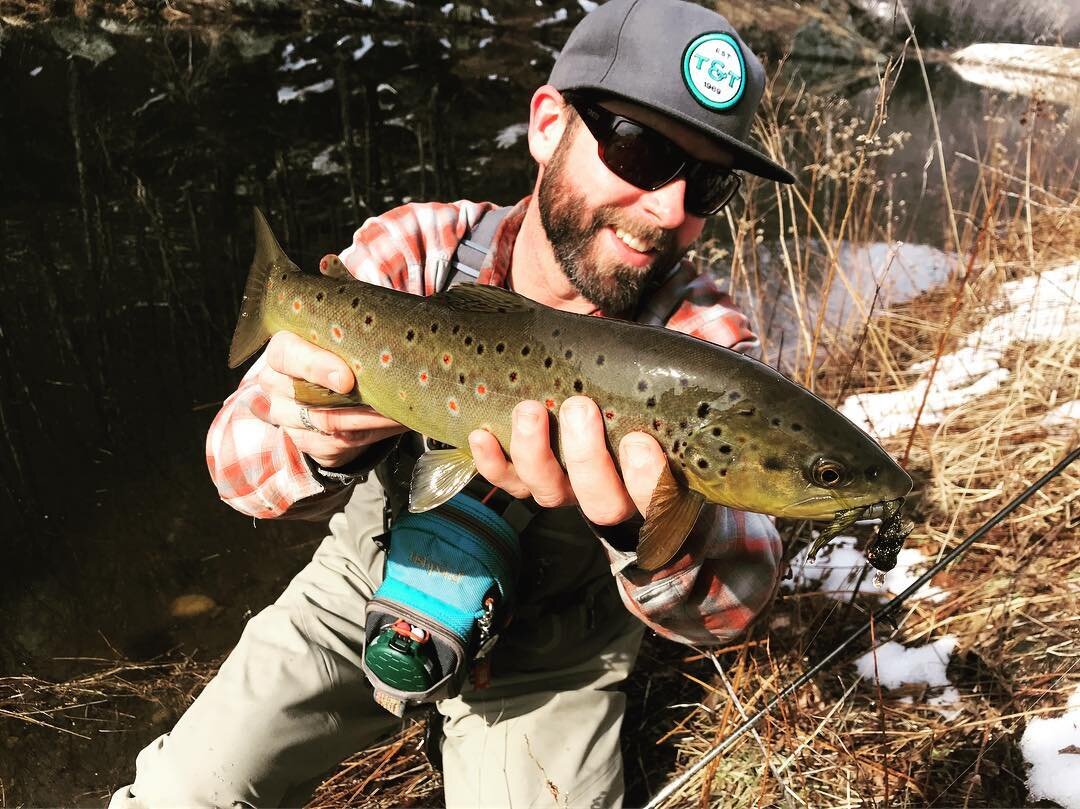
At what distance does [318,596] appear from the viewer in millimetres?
2518


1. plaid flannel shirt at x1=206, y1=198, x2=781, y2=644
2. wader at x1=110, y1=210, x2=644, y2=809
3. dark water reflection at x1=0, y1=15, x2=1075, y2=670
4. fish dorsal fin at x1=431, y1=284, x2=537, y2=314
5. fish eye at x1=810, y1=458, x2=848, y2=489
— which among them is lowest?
dark water reflection at x1=0, y1=15, x2=1075, y2=670

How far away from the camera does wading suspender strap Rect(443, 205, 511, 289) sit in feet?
8.04

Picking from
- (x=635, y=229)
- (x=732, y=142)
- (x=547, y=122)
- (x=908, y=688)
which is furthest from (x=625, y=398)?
(x=908, y=688)

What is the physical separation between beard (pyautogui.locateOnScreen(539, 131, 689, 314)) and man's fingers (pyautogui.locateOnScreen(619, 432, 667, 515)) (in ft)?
2.98

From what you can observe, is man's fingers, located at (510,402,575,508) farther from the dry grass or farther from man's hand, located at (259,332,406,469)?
the dry grass

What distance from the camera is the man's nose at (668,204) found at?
89.7 inches

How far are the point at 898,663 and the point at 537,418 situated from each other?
6.09 feet

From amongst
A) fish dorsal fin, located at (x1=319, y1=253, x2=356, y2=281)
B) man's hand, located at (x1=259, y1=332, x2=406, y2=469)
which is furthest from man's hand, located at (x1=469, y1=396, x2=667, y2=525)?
fish dorsal fin, located at (x1=319, y1=253, x2=356, y2=281)

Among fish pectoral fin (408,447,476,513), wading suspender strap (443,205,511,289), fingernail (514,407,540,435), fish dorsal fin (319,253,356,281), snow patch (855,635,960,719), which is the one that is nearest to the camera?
fingernail (514,407,540,435)

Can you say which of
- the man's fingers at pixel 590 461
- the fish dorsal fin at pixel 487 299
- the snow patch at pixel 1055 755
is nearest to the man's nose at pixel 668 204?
the fish dorsal fin at pixel 487 299

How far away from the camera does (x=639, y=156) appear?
226 centimetres

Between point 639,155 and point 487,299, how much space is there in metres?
0.82

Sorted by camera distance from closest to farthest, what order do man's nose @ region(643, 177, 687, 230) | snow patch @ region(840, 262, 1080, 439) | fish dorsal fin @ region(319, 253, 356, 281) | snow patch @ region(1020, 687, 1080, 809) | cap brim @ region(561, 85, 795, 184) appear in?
fish dorsal fin @ region(319, 253, 356, 281), snow patch @ region(1020, 687, 1080, 809), cap brim @ region(561, 85, 795, 184), man's nose @ region(643, 177, 687, 230), snow patch @ region(840, 262, 1080, 439)

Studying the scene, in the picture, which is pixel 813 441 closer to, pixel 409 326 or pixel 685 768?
pixel 409 326
